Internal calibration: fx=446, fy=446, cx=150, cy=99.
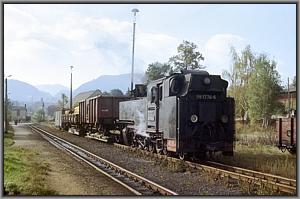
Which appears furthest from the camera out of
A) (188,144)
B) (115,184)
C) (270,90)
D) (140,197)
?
(270,90)

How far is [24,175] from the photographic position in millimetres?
10312

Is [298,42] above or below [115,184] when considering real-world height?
above

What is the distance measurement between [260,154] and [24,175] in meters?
8.68

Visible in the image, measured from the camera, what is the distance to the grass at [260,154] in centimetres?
1167

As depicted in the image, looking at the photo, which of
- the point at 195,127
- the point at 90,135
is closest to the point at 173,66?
the point at 195,127

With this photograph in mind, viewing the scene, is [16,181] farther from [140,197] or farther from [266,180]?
[266,180]

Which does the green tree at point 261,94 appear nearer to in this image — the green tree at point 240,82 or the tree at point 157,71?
the green tree at point 240,82

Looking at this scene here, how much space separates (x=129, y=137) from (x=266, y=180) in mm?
10239

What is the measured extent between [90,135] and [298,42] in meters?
21.7

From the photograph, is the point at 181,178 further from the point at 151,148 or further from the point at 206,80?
the point at 151,148

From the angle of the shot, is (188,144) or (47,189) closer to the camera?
(47,189)

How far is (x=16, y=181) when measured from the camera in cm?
938

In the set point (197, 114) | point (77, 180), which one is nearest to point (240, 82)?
point (197, 114)

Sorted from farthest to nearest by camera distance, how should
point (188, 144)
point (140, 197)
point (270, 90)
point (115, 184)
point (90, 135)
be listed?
point (90, 135)
point (270, 90)
point (188, 144)
point (115, 184)
point (140, 197)
